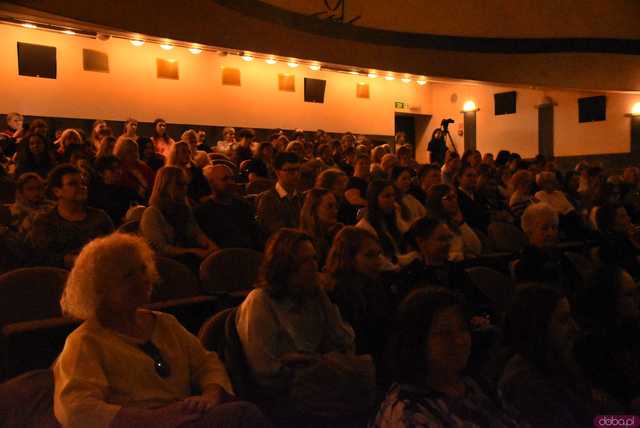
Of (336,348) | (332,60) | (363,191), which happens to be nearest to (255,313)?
(336,348)

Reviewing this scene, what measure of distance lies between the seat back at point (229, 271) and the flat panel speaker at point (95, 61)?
7.48 m

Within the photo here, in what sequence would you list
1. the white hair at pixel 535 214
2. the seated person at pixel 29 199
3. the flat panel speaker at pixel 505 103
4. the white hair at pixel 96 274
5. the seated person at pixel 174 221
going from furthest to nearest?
the flat panel speaker at pixel 505 103 → the seated person at pixel 29 199 → the seated person at pixel 174 221 → the white hair at pixel 535 214 → the white hair at pixel 96 274

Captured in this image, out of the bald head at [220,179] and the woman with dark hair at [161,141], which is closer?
the bald head at [220,179]

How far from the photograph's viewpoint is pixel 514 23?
11.9m

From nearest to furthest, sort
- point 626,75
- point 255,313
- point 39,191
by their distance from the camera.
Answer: point 255,313, point 39,191, point 626,75

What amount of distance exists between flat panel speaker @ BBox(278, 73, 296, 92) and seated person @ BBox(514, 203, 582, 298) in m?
8.96

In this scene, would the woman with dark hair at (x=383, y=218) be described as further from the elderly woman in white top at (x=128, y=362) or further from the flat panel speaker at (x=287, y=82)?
the flat panel speaker at (x=287, y=82)

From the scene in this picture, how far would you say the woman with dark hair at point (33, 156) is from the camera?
5953 mm

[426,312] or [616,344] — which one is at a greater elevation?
[426,312]

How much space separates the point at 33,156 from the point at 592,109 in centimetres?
1130

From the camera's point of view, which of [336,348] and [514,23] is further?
[514,23]

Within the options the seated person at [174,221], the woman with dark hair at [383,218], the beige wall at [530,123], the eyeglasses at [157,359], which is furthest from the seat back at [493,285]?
the beige wall at [530,123]

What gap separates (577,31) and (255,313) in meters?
11.6

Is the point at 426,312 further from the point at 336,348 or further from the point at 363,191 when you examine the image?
the point at 363,191
